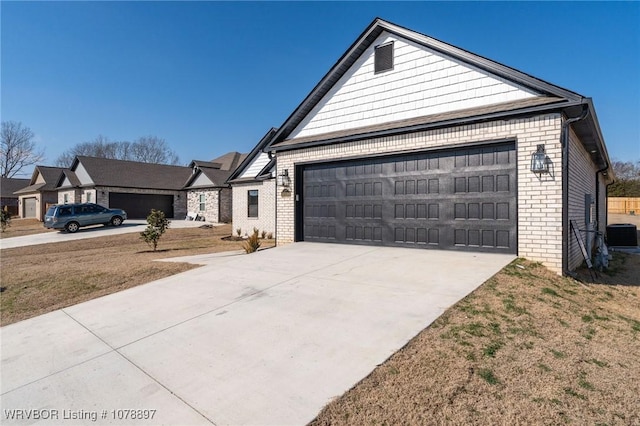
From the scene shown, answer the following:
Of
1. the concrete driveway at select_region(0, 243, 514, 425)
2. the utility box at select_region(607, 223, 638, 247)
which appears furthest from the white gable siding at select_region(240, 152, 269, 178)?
the utility box at select_region(607, 223, 638, 247)

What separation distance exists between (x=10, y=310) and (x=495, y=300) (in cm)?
868

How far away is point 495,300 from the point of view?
4.81 metres

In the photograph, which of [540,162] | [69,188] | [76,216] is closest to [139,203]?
[69,188]

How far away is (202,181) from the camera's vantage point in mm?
29062

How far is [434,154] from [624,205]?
1549 inches

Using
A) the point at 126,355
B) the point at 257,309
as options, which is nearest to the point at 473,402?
the point at 257,309

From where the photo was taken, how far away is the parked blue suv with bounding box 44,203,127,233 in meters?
20.0

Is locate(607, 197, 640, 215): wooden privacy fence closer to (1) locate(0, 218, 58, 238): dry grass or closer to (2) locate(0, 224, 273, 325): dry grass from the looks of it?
(2) locate(0, 224, 273, 325): dry grass

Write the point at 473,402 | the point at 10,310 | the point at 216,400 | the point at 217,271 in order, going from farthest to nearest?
the point at 217,271 → the point at 10,310 → the point at 216,400 → the point at 473,402

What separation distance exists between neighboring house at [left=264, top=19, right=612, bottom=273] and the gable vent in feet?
0.10

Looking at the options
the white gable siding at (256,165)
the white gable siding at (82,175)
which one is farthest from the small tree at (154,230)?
the white gable siding at (82,175)

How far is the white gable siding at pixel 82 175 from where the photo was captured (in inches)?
1105

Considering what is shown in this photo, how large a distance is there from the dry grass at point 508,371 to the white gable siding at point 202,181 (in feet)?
85.9

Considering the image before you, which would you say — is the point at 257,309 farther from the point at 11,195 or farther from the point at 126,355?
the point at 11,195
